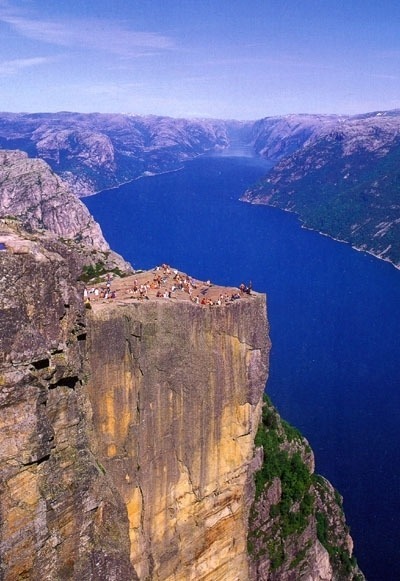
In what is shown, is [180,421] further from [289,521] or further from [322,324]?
[322,324]

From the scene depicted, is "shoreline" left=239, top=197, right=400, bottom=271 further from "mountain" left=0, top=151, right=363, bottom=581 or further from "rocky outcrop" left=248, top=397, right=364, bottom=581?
"mountain" left=0, top=151, right=363, bottom=581

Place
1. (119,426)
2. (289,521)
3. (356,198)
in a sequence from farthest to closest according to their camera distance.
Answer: (356,198)
(289,521)
(119,426)

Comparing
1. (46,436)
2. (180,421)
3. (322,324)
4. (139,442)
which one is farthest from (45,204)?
(46,436)

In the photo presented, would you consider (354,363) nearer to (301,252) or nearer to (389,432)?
(389,432)

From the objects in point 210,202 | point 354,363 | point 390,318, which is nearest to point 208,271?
point 390,318

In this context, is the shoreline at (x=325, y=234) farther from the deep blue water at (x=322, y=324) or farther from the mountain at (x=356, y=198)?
the deep blue water at (x=322, y=324)

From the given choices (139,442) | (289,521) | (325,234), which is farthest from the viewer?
(325,234)
